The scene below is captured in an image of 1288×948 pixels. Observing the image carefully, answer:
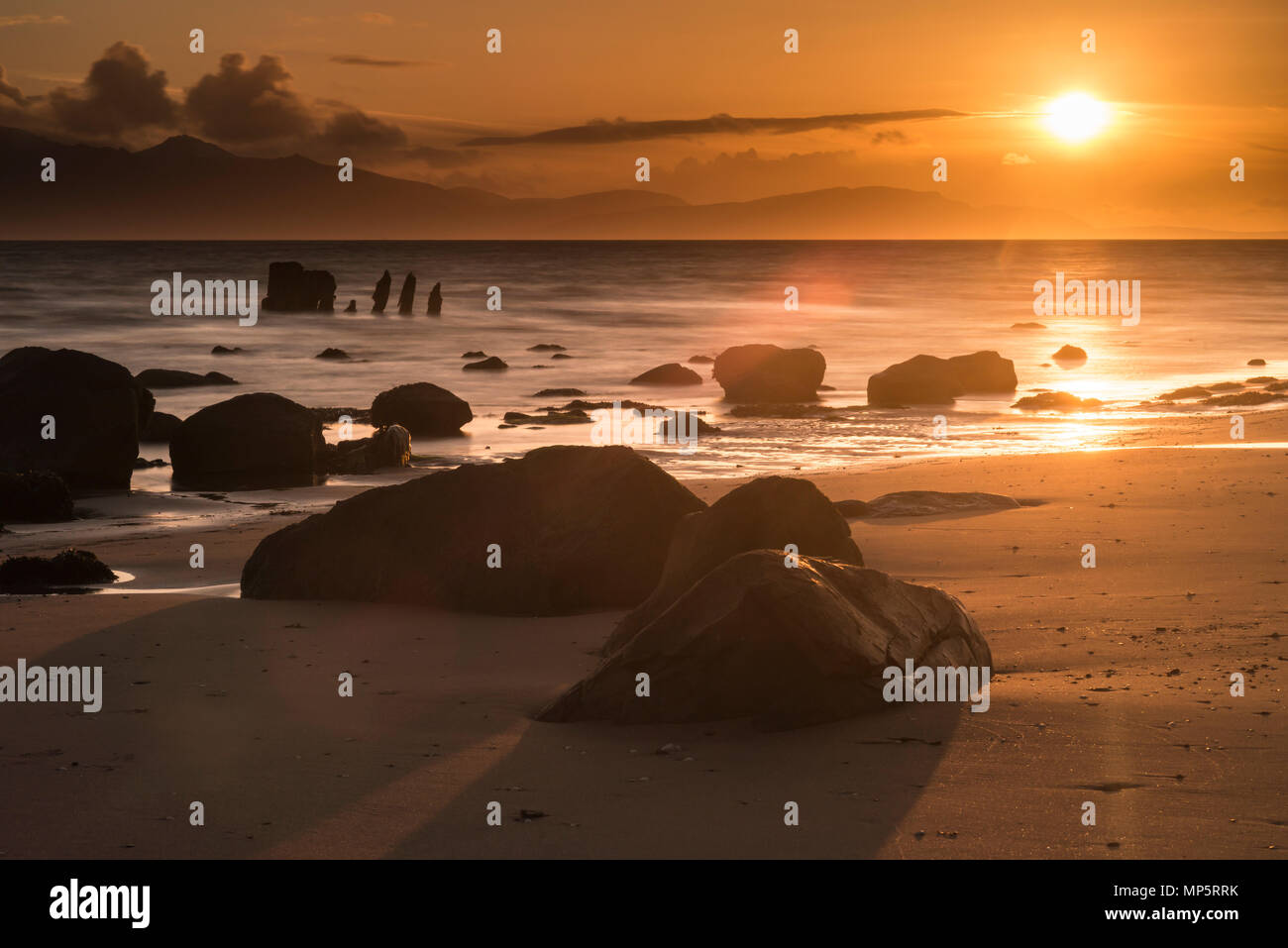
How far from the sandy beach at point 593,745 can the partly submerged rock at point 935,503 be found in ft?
9.62

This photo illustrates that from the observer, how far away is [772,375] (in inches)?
1130

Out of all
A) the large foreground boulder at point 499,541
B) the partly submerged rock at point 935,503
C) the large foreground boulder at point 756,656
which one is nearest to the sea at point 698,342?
the partly submerged rock at point 935,503

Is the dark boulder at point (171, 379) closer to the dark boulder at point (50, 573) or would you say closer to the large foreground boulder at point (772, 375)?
the large foreground boulder at point (772, 375)

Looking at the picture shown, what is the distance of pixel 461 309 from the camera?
71.0 meters

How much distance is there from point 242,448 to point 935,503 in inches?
398

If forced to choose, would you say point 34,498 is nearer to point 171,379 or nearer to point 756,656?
point 756,656

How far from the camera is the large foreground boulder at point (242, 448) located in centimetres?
1750

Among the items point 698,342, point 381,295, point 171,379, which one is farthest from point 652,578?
point 381,295

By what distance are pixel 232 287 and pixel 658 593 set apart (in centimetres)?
9006

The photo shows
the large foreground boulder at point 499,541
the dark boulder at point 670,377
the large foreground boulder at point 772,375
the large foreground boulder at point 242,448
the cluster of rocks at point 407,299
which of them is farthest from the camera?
the cluster of rocks at point 407,299

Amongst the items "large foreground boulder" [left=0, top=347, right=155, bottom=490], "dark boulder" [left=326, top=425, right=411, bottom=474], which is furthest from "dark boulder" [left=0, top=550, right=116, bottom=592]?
"dark boulder" [left=326, top=425, right=411, bottom=474]

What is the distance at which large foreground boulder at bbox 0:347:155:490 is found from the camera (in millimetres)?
16125

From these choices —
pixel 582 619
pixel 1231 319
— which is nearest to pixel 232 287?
pixel 1231 319

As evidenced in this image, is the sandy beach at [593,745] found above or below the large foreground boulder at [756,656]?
below
